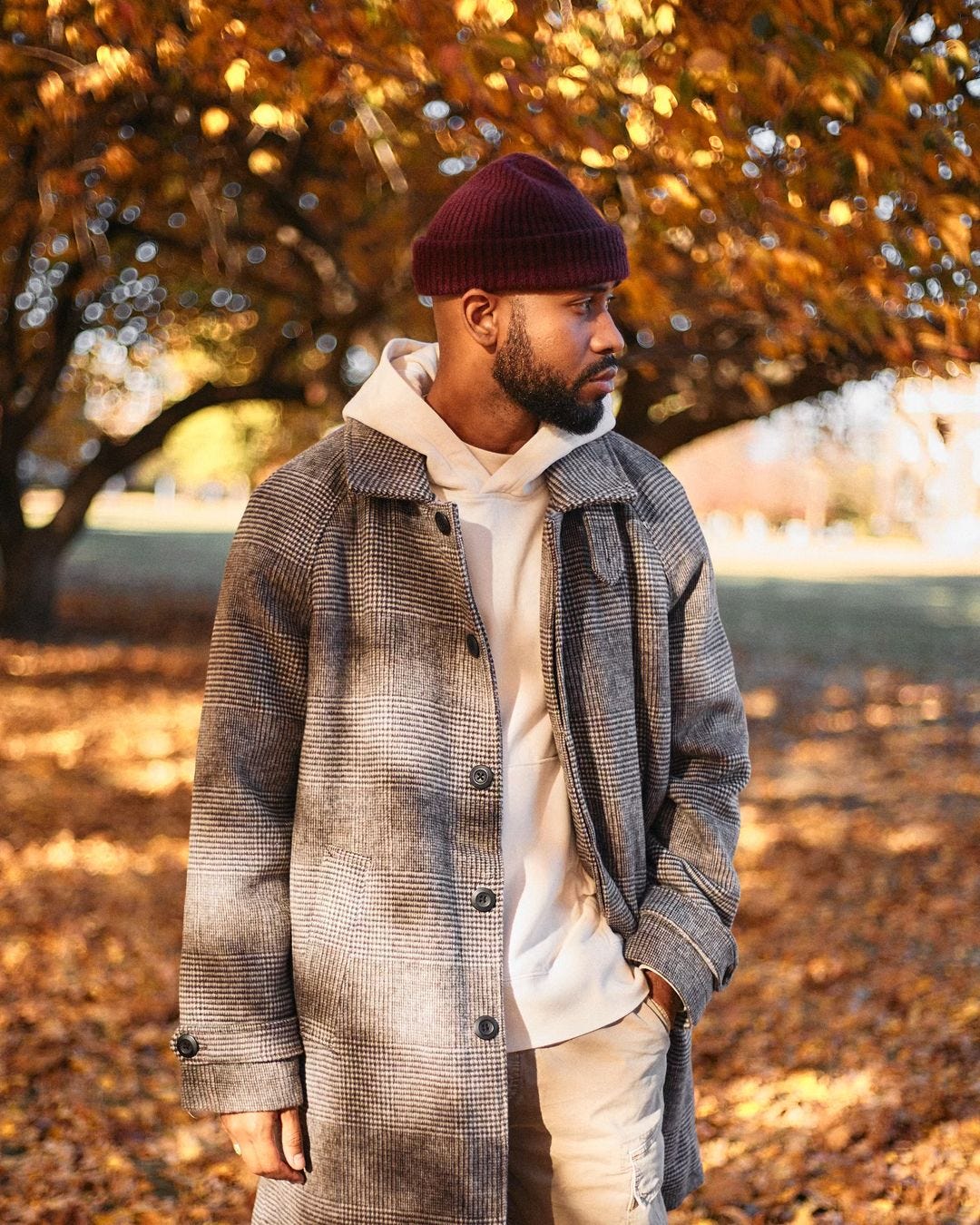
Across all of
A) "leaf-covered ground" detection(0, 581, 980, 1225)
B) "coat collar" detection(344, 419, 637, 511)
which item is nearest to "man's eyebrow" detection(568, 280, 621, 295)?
"coat collar" detection(344, 419, 637, 511)

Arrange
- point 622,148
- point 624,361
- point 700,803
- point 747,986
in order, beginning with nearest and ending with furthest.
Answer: point 700,803 < point 622,148 < point 747,986 < point 624,361

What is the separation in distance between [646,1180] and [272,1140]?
0.62 metres

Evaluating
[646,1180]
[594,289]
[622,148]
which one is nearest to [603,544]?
[594,289]

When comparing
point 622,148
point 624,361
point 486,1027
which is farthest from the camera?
point 624,361

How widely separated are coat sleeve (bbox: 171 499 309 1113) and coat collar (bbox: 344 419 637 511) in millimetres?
179

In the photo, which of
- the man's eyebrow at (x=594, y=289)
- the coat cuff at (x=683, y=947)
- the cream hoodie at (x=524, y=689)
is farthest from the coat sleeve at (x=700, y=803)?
the man's eyebrow at (x=594, y=289)

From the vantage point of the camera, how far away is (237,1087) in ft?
6.84

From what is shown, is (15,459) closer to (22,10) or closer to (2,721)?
(2,721)

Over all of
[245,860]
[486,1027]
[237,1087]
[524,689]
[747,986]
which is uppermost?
[524,689]

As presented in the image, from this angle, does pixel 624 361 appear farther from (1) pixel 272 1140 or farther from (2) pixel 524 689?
(1) pixel 272 1140

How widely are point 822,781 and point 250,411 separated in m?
27.1

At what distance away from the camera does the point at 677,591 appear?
2285mm

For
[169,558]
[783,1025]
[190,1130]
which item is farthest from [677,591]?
[169,558]

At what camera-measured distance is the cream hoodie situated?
213 centimetres
